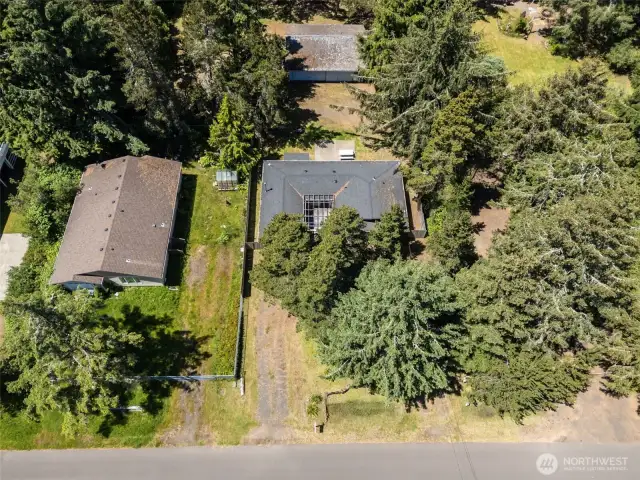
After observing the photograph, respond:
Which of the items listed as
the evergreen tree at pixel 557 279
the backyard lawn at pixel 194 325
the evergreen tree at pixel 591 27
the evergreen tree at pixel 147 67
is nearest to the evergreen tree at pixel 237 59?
the evergreen tree at pixel 147 67

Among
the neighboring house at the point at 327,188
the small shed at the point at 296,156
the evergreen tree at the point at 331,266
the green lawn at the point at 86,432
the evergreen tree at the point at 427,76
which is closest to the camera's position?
the evergreen tree at the point at 331,266

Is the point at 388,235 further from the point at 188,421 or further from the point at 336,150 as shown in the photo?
the point at 188,421

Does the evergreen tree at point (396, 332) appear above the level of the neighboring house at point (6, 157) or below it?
below

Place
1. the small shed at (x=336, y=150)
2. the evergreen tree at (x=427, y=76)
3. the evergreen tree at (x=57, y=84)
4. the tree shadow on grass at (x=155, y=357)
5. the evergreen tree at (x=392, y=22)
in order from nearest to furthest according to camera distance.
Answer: the tree shadow on grass at (x=155, y=357) < the evergreen tree at (x=57, y=84) < the evergreen tree at (x=427, y=76) < the evergreen tree at (x=392, y=22) < the small shed at (x=336, y=150)

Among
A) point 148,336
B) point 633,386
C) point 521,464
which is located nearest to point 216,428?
point 148,336

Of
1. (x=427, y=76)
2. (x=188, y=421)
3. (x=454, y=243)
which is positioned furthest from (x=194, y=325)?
(x=427, y=76)

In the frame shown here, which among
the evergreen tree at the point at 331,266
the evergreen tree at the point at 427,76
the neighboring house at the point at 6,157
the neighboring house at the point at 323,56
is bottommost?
the evergreen tree at the point at 331,266

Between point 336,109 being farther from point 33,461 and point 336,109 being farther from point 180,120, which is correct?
point 33,461

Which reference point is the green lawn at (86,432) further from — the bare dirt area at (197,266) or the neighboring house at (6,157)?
the neighboring house at (6,157)

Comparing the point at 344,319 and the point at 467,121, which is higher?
the point at 467,121
